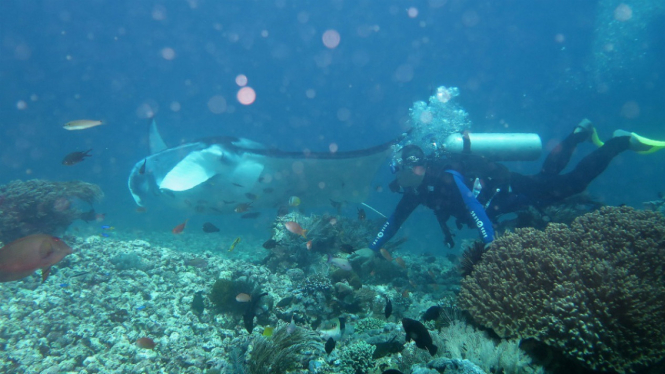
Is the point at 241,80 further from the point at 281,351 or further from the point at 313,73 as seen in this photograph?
the point at 281,351

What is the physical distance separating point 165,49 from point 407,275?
161 ft

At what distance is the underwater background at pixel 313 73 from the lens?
35.8 m

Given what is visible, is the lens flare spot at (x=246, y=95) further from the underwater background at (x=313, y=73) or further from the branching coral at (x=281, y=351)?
the branching coral at (x=281, y=351)

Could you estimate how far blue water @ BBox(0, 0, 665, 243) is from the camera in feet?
118

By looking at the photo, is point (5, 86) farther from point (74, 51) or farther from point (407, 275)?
point (407, 275)

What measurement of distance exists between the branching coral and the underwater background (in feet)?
75.1

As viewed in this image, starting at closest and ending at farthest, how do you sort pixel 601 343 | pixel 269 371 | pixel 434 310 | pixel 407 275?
pixel 601 343 < pixel 269 371 < pixel 434 310 < pixel 407 275

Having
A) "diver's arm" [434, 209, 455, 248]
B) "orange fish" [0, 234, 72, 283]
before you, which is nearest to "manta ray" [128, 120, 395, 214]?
"diver's arm" [434, 209, 455, 248]

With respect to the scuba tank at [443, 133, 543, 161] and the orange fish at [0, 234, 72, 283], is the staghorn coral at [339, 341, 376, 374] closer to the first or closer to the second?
the orange fish at [0, 234, 72, 283]

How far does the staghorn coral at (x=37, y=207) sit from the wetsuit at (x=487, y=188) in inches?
357

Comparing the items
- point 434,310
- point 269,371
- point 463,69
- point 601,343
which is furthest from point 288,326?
point 463,69

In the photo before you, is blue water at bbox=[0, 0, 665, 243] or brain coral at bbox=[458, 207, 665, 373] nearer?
brain coral at bbox=[458, 207, 665, 373]

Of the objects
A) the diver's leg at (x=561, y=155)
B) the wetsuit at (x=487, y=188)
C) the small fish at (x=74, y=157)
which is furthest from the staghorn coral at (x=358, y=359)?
the diver's leg at (x=561, y=155)

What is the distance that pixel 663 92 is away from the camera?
1913 inches
